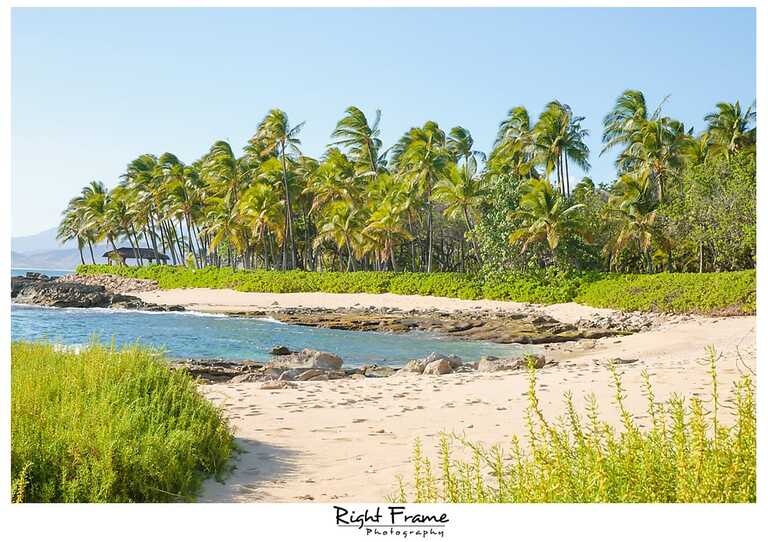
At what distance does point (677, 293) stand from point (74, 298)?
27088 millimetres

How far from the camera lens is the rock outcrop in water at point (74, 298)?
1230 inches

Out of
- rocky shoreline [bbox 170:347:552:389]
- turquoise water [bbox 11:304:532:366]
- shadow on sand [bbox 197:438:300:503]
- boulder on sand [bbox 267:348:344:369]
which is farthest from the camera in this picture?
turquoise water [bbox 11:304:532:366]

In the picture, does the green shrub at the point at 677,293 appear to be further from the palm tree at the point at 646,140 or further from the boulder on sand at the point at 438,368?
the boulder on sand at the point at 438,368

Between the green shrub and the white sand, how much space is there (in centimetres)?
71

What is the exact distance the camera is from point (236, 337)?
18766 mm

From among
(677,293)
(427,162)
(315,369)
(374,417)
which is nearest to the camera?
(374,417)

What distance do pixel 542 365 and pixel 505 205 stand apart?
60.6 feet

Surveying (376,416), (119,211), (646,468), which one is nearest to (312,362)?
(376,416)

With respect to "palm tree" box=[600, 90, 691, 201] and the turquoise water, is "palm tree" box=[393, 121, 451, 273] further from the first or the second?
the turquoise water

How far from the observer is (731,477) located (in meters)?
2.92

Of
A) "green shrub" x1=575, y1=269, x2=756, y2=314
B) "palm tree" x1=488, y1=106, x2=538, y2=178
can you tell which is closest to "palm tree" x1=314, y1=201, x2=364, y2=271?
"palm tree" x1=488, y1=106, x2=538, y2=178

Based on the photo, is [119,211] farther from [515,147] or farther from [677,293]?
[677,293]

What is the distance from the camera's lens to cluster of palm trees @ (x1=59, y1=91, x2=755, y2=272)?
28.0 metres

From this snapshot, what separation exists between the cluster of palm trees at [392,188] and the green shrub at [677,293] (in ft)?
13.1
